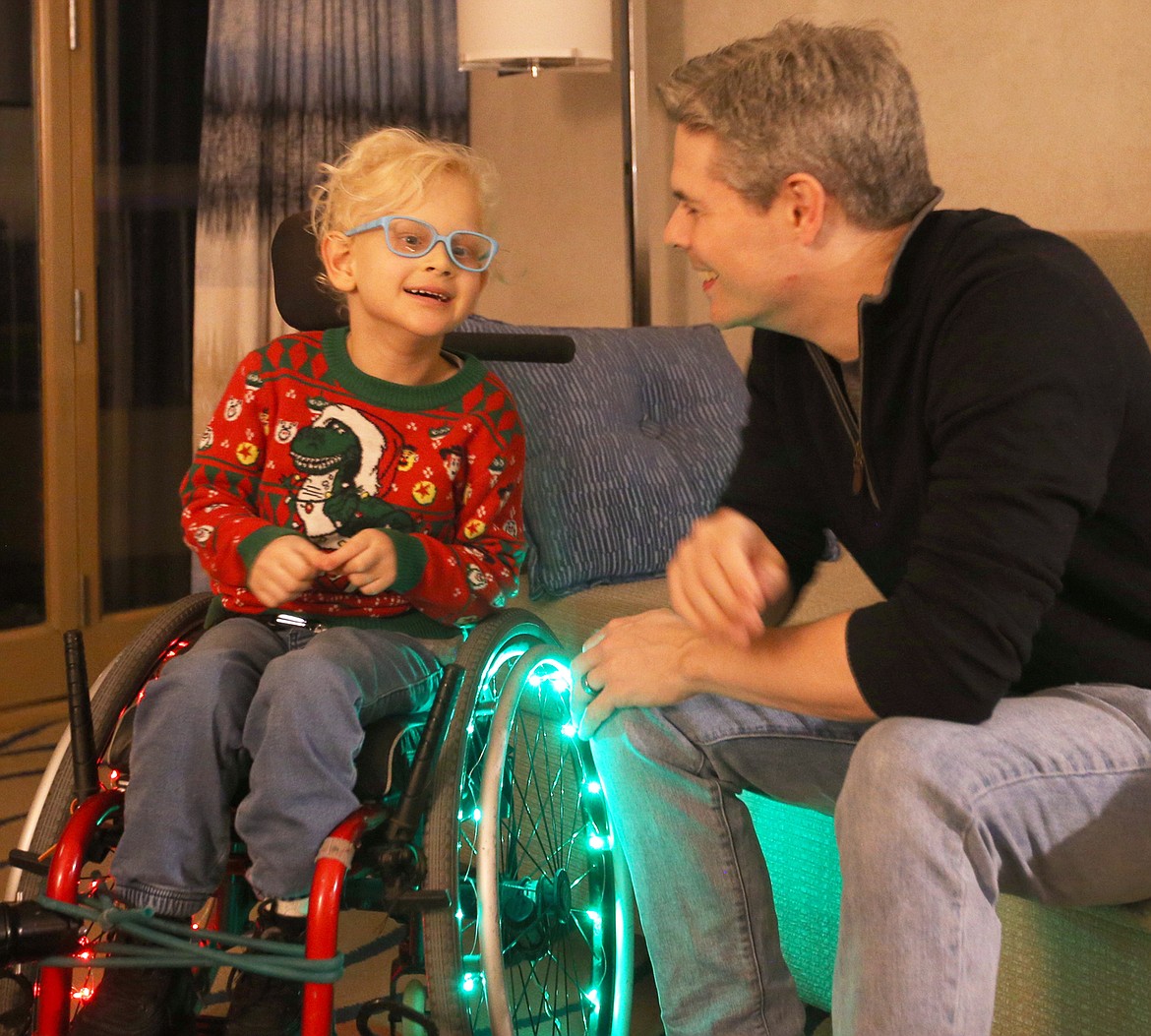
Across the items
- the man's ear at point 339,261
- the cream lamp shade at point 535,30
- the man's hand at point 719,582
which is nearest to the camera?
the man's hand at point 719,582

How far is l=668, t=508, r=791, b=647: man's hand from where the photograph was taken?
1188 millimetres

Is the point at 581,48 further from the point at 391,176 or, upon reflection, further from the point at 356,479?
the point at 356,479

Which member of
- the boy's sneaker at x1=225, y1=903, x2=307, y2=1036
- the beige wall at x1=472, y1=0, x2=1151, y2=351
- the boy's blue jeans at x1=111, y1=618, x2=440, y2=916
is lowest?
the boy's sneaker at x1=225, y1=903, x2=307, y2=1036

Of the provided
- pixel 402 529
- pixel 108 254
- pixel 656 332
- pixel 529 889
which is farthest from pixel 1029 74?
pixel 108 254

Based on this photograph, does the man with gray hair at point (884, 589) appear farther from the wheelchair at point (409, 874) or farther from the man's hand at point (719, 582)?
the wheelchair at point (409, 874)

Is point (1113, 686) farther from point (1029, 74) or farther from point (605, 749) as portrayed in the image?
point (1029, 74)

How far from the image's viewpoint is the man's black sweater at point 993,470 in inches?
→ 41.7

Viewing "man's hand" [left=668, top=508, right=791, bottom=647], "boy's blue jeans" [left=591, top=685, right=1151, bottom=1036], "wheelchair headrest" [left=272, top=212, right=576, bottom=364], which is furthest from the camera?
"wheelchair headrest" [left=272, top=212, right=576, bottom=364]

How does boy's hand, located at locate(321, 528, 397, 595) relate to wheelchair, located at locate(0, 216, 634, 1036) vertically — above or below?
above

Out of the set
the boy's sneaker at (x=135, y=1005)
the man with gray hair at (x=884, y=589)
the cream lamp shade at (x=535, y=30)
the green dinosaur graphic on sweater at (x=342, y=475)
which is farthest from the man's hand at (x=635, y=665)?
the cream lamp shade at (x=535, y=30)

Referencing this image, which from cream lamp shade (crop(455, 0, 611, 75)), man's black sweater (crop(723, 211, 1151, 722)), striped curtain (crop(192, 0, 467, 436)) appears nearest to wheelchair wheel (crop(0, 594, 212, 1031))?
man's black sweater (crop(723, 211, 1151, 722))

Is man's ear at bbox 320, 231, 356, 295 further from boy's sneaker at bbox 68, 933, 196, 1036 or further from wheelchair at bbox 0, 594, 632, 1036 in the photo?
boy's sneaker at bbox 68, 933, 196, 1036

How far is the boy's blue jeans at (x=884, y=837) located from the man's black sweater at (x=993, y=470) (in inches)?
2.2

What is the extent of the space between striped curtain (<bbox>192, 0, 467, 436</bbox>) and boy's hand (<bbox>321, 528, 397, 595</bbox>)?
75.4 inches
